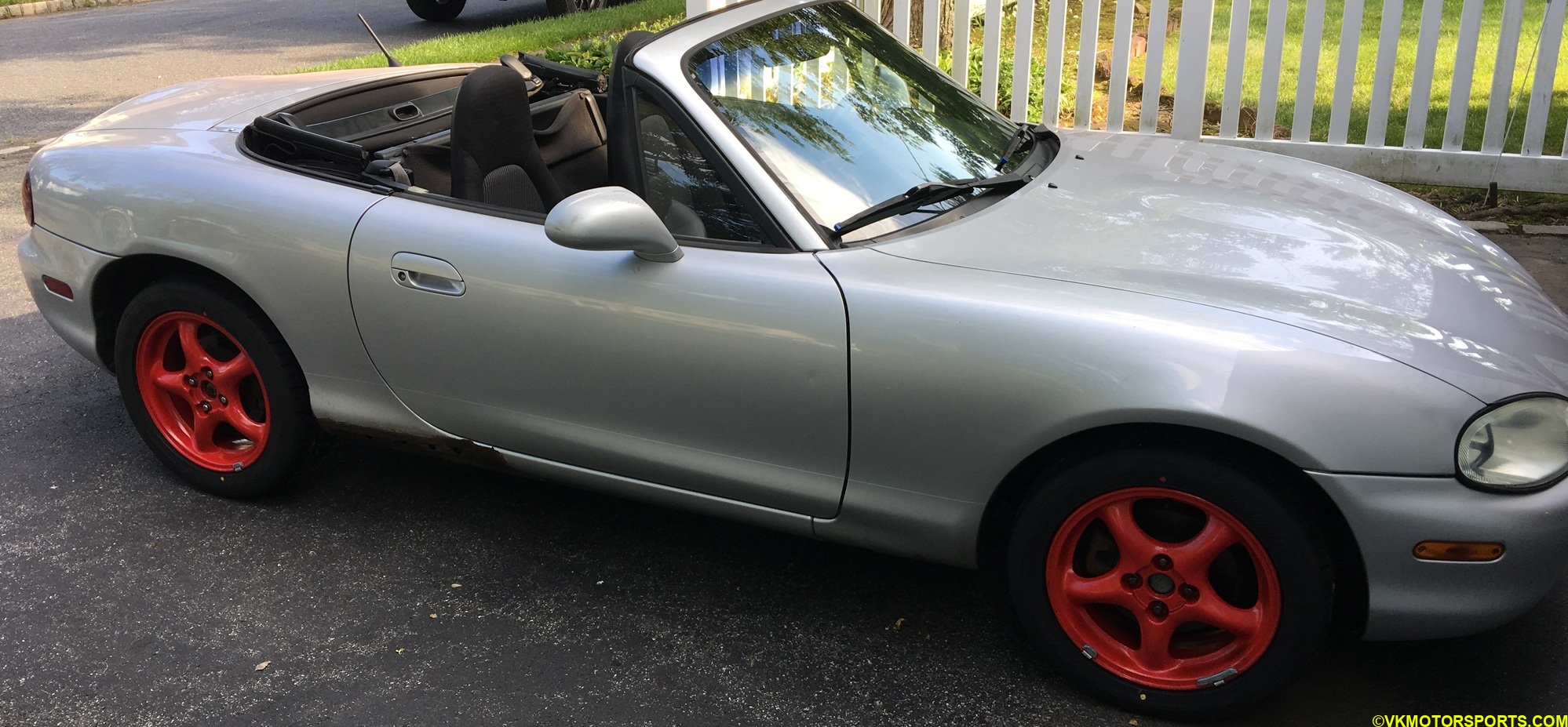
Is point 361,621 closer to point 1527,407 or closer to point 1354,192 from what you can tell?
point 1527,407

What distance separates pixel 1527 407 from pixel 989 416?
1.02 m

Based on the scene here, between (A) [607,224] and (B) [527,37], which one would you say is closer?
(A) [607,224]

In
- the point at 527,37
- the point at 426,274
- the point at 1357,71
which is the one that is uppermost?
the point at 426,274

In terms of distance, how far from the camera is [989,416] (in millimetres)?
2541

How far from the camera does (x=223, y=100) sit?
3994 mm

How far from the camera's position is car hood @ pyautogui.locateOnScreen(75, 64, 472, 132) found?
3.76 m

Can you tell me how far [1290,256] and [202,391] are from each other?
2.99m

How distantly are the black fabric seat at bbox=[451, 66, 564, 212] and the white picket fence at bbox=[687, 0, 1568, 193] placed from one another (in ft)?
11.3

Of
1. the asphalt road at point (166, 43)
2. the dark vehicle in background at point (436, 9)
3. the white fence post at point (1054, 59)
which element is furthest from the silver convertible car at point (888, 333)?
the dark vehicle in background at point (436, 9)

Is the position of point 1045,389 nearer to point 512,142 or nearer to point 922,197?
point 922,197

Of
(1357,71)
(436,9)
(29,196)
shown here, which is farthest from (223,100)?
(436,9)

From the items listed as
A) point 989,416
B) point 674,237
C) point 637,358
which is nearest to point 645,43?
point 674,237

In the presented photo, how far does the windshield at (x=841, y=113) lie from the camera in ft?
9.65

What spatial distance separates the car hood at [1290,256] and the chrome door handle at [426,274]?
1.07 m
